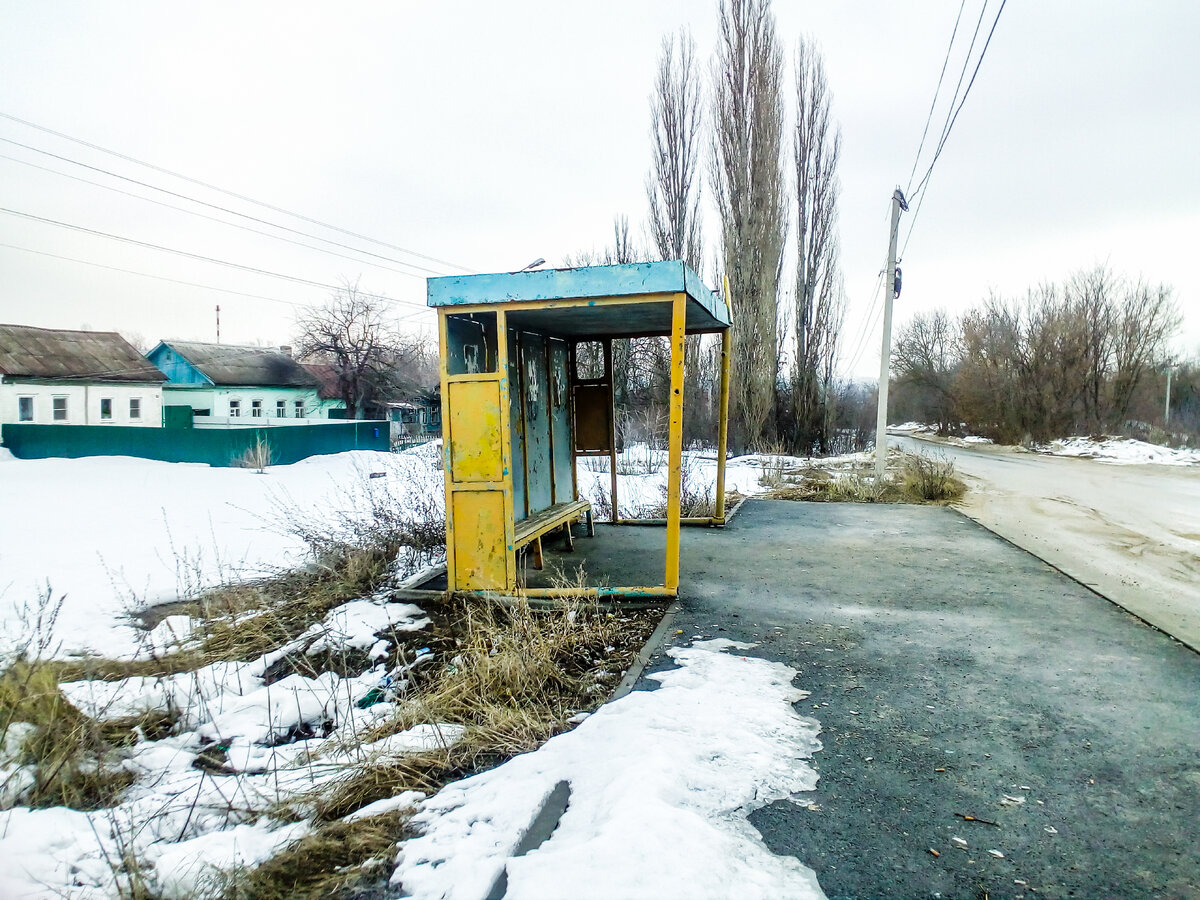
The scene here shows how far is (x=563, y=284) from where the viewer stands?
496cm

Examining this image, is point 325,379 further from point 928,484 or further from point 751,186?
point 928,484

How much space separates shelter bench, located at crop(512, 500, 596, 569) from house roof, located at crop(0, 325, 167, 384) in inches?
1205

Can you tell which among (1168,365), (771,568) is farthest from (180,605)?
(1168,365)

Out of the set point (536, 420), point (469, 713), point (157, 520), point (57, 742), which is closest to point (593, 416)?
point (536, 420)

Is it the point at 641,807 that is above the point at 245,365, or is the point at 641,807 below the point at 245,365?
below

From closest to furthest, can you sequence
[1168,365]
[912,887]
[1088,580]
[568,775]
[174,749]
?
[912,887] → [568,775] → [174,749] → [1088,580] → [1168,365]

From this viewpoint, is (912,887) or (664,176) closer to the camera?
(912,887)

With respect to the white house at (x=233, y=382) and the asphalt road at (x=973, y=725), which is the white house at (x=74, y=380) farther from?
the asphalt road at (x=973, y=725)

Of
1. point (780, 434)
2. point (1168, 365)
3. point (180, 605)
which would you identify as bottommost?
point (180, 605)

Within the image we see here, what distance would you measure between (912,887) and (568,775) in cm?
128

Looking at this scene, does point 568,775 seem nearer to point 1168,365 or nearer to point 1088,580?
point 1088,580

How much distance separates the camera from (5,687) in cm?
385

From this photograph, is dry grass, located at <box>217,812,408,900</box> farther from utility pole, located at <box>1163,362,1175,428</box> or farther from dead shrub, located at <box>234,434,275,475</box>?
utility pole, located at <box>1163,362,1175,428</box>

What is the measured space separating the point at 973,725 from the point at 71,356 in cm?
3763
